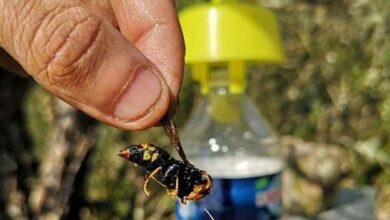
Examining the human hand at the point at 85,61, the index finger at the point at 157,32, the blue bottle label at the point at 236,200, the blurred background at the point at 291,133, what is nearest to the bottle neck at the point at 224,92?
the blue bottle label at the point at 236,200

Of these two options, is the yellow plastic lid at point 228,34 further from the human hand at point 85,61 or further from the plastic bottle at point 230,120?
the human hand at point 85,61

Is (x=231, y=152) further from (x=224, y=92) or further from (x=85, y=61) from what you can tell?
(x=85, y=61)

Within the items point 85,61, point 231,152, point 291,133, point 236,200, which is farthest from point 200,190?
point 291,133

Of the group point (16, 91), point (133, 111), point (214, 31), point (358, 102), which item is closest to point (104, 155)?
point (16, 91)

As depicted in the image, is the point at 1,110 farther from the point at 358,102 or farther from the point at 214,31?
the point at 358,102

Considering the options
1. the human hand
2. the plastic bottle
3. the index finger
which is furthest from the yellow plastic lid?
the human hand

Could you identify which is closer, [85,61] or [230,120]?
[85,61]
